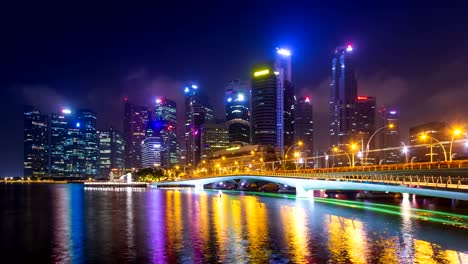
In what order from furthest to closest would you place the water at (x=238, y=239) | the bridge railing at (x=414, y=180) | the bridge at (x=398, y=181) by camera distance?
the bridge at (x=398, y=181) → the bridge railing at (x=414, y=180) → the water at (x=238, y=239)

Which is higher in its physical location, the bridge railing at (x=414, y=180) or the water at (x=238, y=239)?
the bridge railing at (x=414, y=180)

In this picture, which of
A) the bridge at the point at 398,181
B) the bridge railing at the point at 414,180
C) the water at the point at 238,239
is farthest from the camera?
the bridge at the point at 398,181

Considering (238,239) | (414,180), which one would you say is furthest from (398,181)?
(238,239)

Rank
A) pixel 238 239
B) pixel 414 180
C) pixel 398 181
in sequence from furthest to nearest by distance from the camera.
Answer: pixel 414 180, pixel 398 181, pixel 238 239

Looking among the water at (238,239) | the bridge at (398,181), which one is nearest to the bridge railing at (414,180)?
the bridge at (398,181)

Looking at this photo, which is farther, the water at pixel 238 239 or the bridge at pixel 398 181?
the bridge at pixel 398 181

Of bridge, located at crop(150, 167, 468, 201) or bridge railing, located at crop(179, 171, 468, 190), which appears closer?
bridge railing, located at crop(179, 171, 468, 190)

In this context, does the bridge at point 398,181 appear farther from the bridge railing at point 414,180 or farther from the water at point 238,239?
the water at point 238,239

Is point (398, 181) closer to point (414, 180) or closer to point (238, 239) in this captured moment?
point (414, 180)

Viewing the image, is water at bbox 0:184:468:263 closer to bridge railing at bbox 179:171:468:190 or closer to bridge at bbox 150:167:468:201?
bridge at bbox 150:167:468:201

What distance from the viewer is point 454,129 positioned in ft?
199

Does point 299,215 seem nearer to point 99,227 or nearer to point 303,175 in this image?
point 99,227

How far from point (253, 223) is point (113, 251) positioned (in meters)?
23.0

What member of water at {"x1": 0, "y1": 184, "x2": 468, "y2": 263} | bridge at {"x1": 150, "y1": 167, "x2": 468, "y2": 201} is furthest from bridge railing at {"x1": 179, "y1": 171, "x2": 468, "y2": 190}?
water at {"x1": 0, "y1": 184, "x2": 468, "y2": 263}
